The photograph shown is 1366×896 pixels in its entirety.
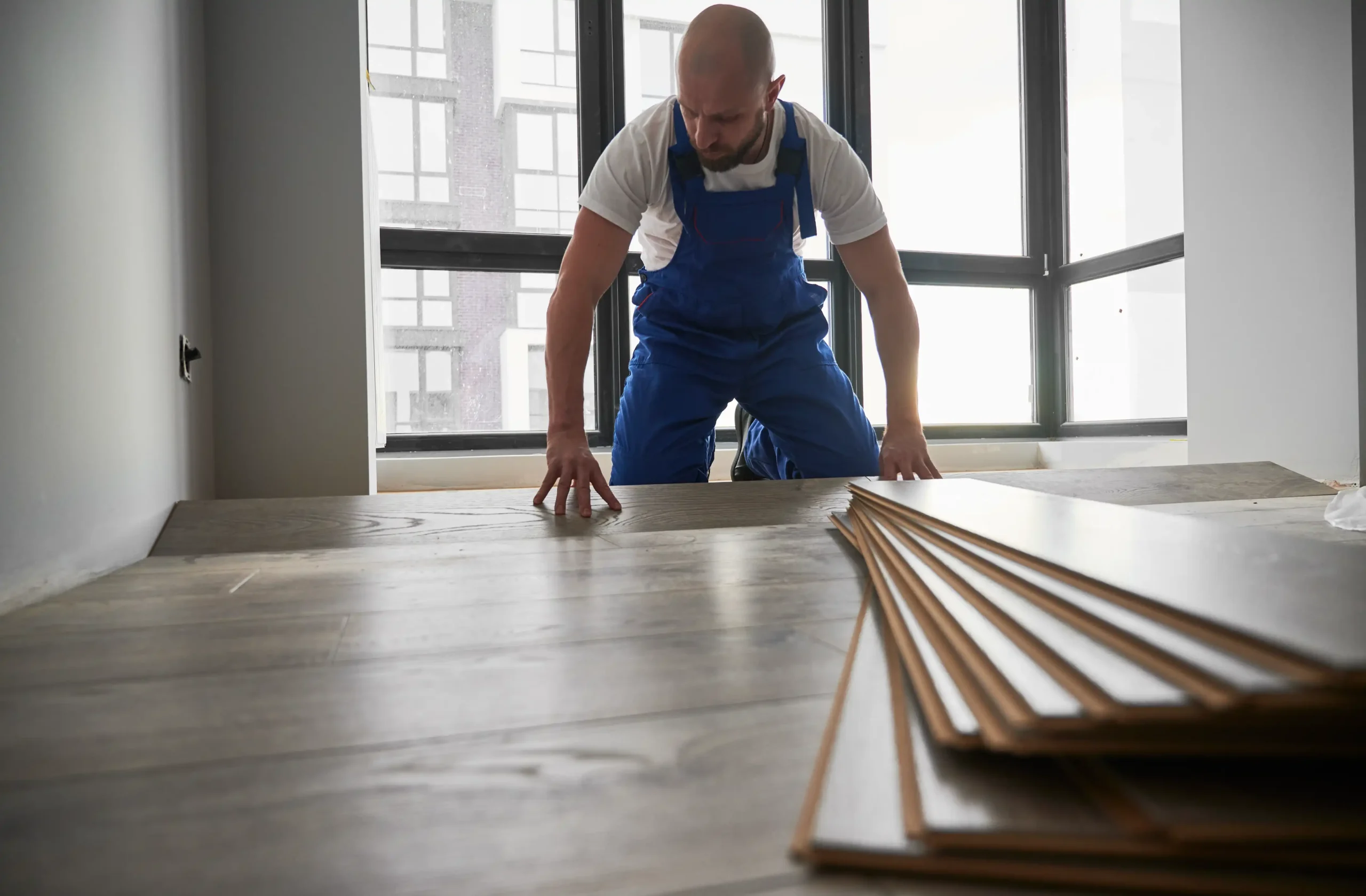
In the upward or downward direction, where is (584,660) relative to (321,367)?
downward

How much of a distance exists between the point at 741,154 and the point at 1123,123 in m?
2.71

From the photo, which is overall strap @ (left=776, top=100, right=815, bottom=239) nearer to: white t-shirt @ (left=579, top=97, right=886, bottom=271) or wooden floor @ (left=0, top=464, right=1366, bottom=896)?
white t-shirt @ (left=579, top=97, right=886, bottom=271)

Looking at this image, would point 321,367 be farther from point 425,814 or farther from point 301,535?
point 425,814

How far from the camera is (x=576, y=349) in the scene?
1.62m

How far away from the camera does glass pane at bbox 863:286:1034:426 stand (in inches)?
158

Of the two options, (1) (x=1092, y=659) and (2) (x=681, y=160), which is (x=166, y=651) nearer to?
(1) (x=1092, y=659)

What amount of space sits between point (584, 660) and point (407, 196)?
3.17 metres

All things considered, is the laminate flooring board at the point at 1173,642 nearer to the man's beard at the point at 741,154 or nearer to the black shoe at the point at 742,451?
the man's beard at the point at 741,154

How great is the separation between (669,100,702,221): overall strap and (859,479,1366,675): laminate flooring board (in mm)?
1155

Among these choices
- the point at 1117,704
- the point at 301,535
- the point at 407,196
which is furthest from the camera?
the point at 407,196

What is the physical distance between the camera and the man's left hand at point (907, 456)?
1615 mm

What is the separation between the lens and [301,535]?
1.18 metres

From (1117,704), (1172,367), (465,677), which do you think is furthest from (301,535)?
(1172,367)

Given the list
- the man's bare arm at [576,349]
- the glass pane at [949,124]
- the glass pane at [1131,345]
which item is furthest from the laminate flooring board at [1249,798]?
the glass pane at [949,124]
